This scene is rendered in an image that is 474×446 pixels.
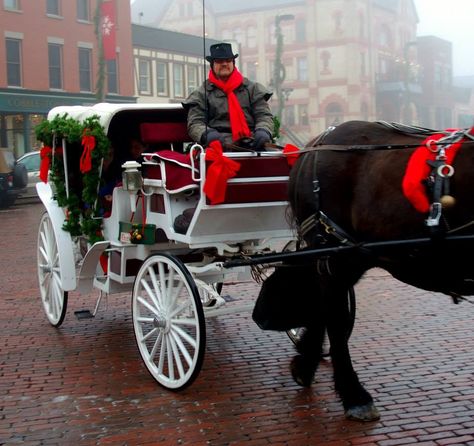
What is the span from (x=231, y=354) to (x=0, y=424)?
2170 mm

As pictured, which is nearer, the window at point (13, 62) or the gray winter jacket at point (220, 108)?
the gray winter jacket at point (220, 108)

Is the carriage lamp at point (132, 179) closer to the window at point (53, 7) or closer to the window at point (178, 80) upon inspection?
the window at point (53, 7)

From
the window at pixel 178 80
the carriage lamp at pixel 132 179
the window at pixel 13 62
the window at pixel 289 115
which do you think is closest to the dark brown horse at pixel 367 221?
the carriage lamp at pixel 132 179

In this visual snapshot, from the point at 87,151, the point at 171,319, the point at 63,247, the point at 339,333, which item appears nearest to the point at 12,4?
the point at 63,247

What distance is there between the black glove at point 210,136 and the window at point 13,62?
30.9 metres

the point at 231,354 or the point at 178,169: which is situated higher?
the point at 178,169

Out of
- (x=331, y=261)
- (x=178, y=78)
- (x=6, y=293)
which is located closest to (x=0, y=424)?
(x=331, y=261)

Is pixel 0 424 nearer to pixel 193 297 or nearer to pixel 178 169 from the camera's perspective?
pixel 193 297

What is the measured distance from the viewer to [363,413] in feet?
16.2

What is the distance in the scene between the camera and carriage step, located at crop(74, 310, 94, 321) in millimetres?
8109

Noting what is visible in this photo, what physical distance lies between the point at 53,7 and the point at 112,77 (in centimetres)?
465

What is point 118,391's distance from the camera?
5711mm

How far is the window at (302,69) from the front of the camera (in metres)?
68.7

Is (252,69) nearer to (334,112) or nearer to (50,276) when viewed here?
(334,112)
